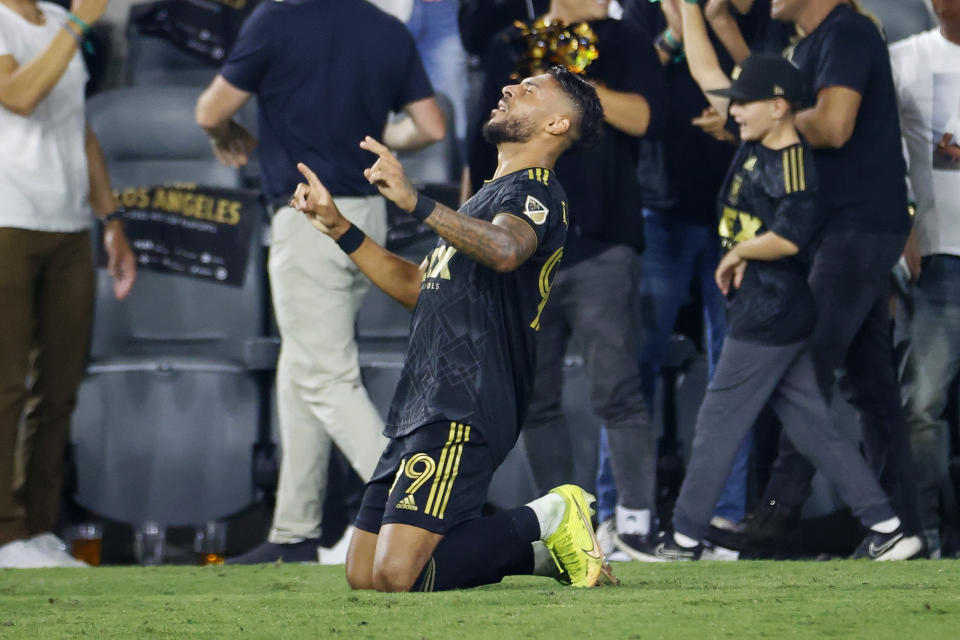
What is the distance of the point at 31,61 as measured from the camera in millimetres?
4395

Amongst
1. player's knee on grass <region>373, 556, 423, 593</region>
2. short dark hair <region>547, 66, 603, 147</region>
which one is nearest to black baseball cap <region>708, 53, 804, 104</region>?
short dark hair <region>547, 66, 603, 147</region>

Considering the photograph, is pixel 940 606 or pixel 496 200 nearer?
pixel 940 606

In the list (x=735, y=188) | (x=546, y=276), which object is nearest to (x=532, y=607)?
(x=546, y=276)

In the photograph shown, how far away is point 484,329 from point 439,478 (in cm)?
35

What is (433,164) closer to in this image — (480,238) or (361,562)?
(361,562)

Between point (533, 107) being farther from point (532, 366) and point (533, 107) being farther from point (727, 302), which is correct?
point (727, 302)

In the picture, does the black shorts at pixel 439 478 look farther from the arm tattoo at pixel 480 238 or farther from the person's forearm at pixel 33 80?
the person's forearm at pixel 33 80

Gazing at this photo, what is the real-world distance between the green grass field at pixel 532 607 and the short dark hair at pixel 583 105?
107 cm

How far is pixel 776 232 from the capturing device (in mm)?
4066

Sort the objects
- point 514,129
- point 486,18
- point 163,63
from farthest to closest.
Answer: point 163,63 < point 486,18 < point 514,129

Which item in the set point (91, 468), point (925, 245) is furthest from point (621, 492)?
point (91, 468)

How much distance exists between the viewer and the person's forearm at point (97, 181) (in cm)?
477

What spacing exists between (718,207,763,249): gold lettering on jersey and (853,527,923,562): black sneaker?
3.02ft

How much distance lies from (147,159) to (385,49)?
135cm
